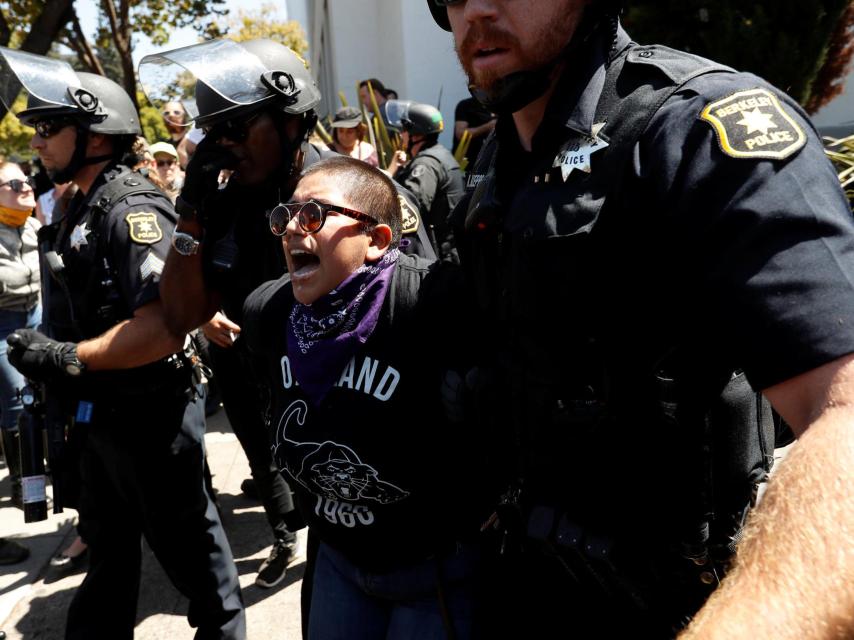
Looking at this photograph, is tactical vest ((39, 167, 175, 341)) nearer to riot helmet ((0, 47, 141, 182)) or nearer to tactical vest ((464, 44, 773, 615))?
riot helmet ((0, 47, 141, 182))

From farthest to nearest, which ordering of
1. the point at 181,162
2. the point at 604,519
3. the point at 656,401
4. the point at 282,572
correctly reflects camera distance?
1. the point at 181,162
2. the point at 282,572
3. the point at 604,519
4. the point at 656,401

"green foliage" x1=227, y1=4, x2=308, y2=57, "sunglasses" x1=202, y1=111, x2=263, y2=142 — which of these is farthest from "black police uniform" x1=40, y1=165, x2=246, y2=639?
"green foliage" x1=227, y1=4, x2=308, y2=57

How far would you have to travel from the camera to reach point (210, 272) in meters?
2.53

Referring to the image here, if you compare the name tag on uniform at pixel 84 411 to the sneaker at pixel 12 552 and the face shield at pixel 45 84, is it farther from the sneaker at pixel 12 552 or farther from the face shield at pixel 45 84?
the sneaker at pixel 12 552

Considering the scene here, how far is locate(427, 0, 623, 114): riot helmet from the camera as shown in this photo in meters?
1.36

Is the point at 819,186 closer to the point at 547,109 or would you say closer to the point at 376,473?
the point at 547,109

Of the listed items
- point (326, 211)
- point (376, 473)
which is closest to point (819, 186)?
point (376, 473)

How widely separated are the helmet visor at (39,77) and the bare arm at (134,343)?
3.23 feet

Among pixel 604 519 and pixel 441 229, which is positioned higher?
pixel 604 519

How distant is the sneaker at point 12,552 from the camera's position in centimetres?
413

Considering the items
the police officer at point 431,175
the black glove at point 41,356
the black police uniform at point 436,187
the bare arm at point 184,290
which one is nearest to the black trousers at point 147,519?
the black glove at point 41,356

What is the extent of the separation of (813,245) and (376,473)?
1.11 metres

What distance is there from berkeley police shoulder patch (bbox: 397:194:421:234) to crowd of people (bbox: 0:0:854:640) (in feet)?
0.04

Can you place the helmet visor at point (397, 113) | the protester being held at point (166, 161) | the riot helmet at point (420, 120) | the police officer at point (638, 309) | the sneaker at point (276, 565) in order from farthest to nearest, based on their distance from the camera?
the protester being held at point (166, 161) → the helmet visor at point (397, 113) → the riot helmet at point (420, 120) → the sneaker at point (276, 565) → the police officer at point (638, 309)
